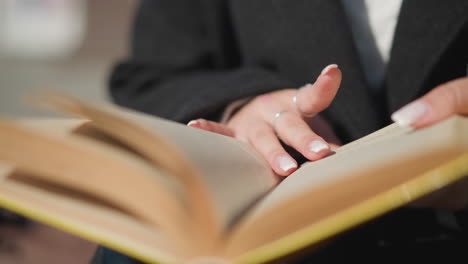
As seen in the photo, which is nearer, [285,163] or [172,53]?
[285,163]

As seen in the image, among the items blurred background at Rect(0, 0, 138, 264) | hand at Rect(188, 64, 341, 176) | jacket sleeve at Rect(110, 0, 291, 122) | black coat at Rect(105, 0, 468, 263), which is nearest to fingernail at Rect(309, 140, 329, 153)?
hand at Rect(188, 64, 341, 176)

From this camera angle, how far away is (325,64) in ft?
1.58

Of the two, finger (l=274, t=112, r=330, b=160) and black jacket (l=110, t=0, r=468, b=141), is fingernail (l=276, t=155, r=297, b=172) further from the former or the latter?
black jacket (l=110, t=0, r=468, b=141)

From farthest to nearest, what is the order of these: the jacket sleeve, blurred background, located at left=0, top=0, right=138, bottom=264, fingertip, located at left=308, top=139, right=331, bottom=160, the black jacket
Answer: blurred background, located at left=0, top=0, right=138, bottom=264 < the jacket sleeve < the black jacket < fingertip, located at left=308, top=139, right=331, bottom=160

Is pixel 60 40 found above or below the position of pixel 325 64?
below

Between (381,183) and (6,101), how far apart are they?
5.58 feet

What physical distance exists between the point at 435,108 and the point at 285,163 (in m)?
0.11

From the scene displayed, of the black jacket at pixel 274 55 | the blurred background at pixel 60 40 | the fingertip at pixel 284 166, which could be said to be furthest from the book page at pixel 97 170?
the blurred background at pixel 60 40

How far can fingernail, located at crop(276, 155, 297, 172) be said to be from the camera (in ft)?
1.08

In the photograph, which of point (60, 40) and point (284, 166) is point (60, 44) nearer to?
point (60, 40)

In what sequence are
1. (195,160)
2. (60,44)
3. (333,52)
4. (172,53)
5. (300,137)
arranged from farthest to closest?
(60,44) → (172,53) → (333,52) → (300,137) → (195,160)

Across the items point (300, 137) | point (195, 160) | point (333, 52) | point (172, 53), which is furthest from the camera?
point (172, 53)

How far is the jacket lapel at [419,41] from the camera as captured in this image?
425 millimetres

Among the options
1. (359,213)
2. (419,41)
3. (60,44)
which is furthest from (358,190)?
(60,44)
